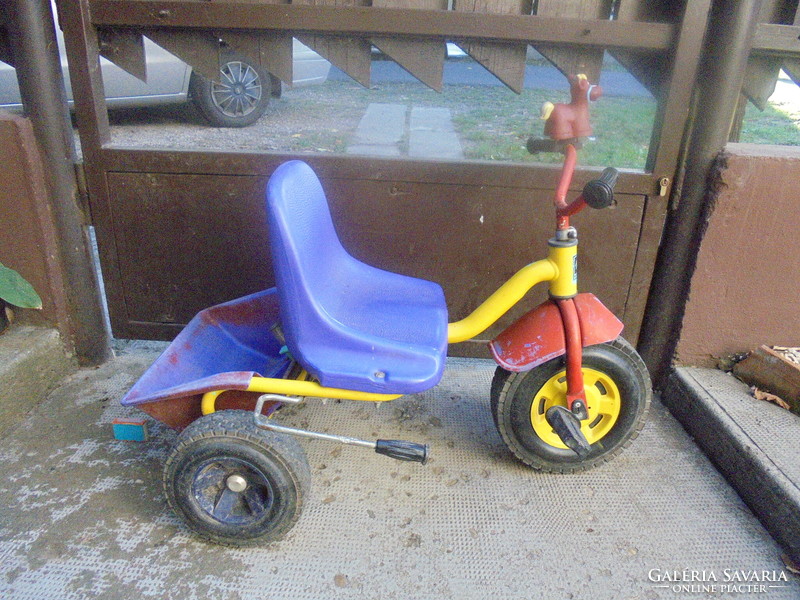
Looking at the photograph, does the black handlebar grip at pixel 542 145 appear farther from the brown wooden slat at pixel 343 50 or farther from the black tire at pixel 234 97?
the black tire at pixel 234 97

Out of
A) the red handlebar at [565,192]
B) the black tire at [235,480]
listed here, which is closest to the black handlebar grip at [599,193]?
the red handlebar at [565,192]

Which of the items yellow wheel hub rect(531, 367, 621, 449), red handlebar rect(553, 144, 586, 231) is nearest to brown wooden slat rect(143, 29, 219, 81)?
red handlebar rect(553, 144, 586, 231)

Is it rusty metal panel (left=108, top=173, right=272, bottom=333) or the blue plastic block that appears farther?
rusty metal panel (left=108, top=173, right=272, bottom=333)

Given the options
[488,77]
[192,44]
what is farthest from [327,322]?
[488,77]

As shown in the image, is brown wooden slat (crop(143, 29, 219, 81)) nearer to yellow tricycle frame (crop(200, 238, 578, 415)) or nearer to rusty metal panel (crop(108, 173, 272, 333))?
rusty metal panel (crop(108, 173, 272, 333))

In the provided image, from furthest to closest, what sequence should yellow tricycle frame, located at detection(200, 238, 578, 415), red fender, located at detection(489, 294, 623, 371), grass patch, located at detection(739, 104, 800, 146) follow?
grass patch, located at detection(739, 104, 800, 146) < red fender, located at detection(489, 294, 623, 371) < yellow tricycle frame, located at detection(200, 238, 578, 415)

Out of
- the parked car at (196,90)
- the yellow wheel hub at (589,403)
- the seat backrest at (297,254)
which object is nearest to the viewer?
the seat backrest at (297,254)

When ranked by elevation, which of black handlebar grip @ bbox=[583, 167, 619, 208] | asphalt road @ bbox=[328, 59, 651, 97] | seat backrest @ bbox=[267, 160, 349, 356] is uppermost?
asphalt road @ bbox=[328, 59, 651, 97]

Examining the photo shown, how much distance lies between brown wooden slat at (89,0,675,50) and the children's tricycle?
48 cm

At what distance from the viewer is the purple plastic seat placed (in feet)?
5.75

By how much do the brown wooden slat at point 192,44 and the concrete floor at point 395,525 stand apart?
4.69ft

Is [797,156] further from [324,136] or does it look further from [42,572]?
[324,136]

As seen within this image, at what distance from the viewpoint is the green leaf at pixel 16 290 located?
8.08 ft

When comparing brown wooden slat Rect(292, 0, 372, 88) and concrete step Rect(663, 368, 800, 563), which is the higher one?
brown wooden slat Rect(292, 0, 372, 88)
